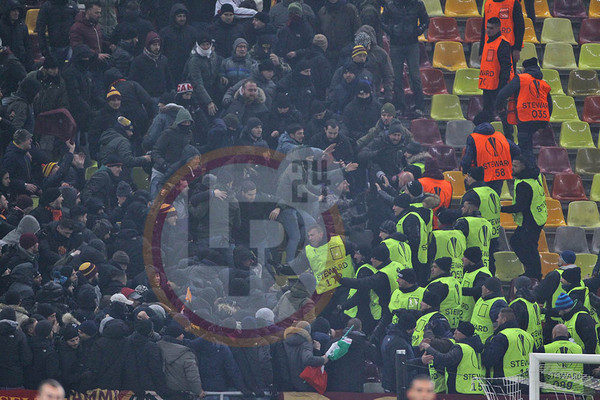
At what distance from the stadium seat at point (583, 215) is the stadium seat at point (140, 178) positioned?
20.6ft

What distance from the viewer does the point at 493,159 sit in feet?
55.5

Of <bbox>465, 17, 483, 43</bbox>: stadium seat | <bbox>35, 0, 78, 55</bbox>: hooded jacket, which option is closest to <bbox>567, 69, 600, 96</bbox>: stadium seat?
<bbox>465, 17, 483, 43</bbox>: stadium seat

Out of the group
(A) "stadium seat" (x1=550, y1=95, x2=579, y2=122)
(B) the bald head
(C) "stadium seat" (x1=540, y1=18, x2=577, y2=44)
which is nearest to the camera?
(B) the bald head

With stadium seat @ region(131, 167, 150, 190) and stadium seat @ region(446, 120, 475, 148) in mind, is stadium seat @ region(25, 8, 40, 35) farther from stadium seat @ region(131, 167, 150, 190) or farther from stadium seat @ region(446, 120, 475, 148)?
stadium seat @ region(446, 120, 475, 148)

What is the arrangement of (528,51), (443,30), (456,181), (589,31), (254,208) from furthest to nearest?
(589,31), (443,30), (528,51), (456,181), (254,208)

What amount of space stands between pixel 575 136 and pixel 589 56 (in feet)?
6.49

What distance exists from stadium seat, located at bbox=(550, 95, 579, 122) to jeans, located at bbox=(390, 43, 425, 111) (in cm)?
234

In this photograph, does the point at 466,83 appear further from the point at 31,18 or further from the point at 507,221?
the point at 31,18

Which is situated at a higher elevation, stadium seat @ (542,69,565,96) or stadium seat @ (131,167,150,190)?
stadium seat @ (542,69,565,96)

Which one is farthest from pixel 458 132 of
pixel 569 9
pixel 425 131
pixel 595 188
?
pixel 569 9

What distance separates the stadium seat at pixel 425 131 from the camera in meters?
19.5

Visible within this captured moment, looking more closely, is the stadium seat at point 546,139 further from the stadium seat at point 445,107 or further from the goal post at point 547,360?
the goal post at point 547,360

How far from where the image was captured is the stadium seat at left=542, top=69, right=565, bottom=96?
2067cm

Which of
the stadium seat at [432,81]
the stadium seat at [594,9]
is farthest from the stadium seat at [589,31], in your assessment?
the stadium seat at [432,81]
